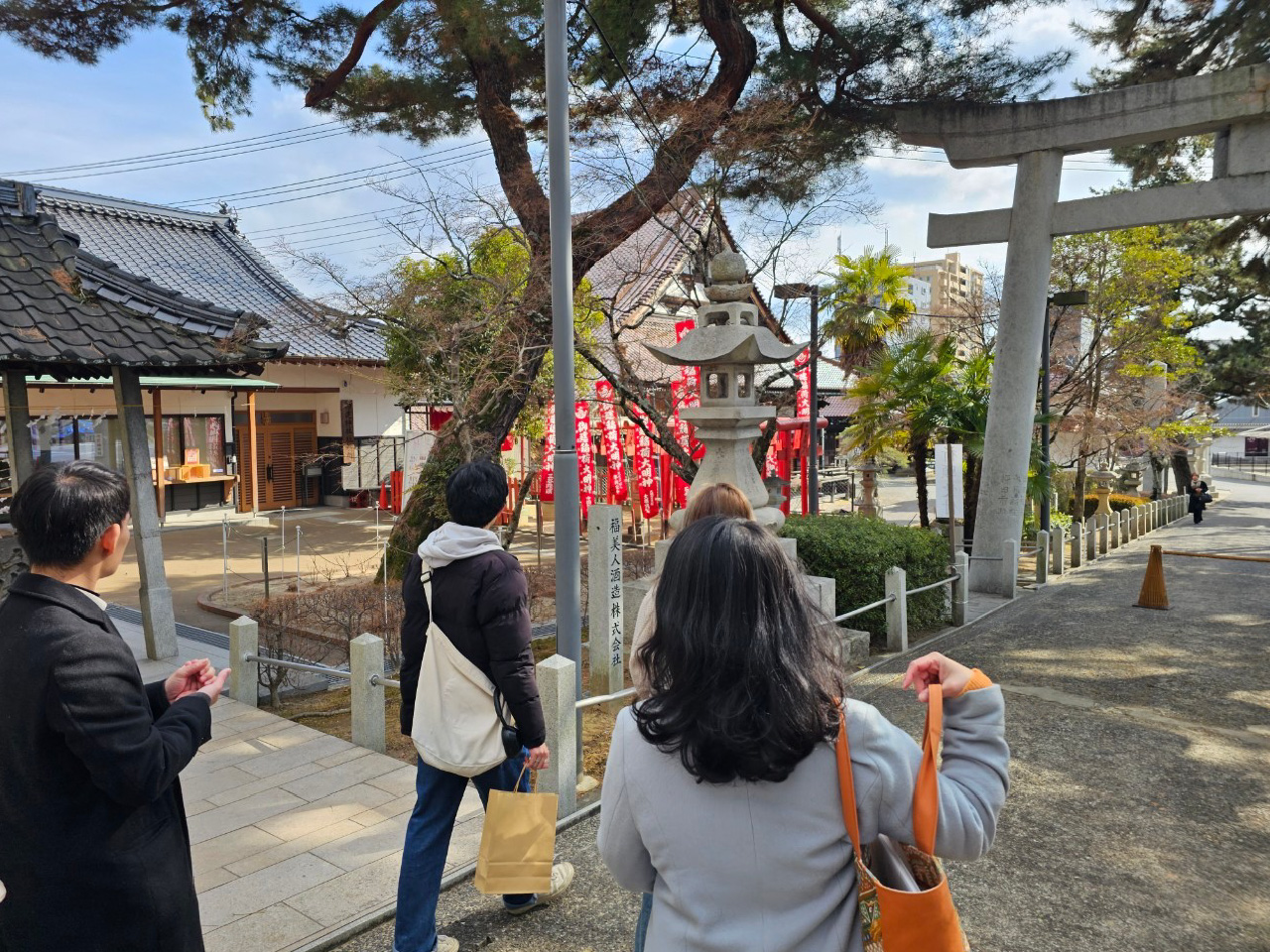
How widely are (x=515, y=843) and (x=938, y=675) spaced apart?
6.71 ft

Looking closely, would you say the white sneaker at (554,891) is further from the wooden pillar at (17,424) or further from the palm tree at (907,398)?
the palm tree at (907,398)

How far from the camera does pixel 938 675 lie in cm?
163

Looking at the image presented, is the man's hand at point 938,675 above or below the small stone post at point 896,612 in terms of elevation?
above

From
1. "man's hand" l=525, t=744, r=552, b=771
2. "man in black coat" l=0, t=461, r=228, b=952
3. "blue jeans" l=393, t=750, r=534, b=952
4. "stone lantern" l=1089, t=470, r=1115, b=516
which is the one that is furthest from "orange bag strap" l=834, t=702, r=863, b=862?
"stone lantern" l=1089, t=470, r=1115, b=516

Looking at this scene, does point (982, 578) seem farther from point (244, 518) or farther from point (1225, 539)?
point (244, 518)

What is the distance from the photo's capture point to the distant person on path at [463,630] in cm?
306

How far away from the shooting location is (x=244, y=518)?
1942 cm

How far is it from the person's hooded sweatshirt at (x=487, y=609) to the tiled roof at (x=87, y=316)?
15.1ft

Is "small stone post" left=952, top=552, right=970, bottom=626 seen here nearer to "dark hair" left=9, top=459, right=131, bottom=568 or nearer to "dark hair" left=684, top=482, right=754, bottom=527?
"dark hair" left=684, top=482, right=754, bottom=527

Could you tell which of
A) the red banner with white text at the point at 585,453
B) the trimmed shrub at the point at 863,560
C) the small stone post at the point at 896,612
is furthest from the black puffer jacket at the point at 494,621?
the red banner with white text at the point at 585,453

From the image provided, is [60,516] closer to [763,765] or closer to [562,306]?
→ [763,765]

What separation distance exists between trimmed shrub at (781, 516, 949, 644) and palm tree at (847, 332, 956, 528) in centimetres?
448

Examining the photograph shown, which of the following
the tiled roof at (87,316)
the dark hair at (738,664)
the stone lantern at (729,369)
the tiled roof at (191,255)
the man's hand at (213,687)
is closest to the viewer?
the dark hair at (738,664)

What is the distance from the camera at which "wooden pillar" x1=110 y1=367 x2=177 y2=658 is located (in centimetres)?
750
